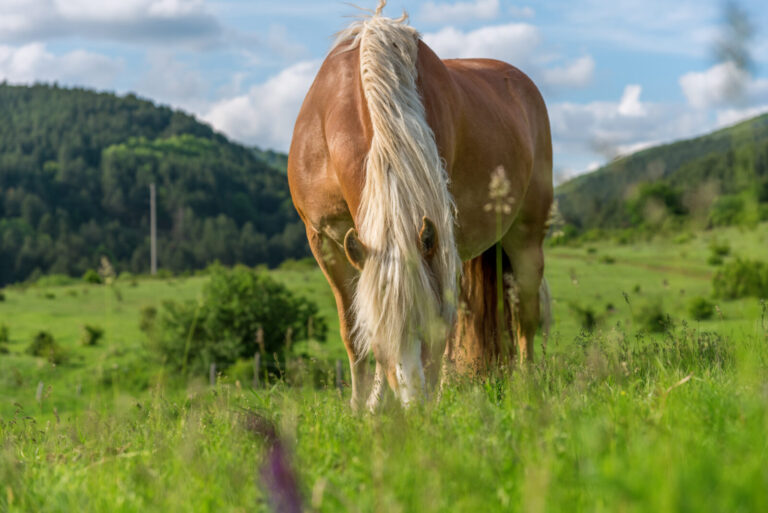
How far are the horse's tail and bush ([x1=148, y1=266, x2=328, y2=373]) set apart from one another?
47348 mm

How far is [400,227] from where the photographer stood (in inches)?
140

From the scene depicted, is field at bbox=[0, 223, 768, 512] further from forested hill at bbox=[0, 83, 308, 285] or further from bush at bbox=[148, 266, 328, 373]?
forested hill at bbox=[0, 83, 308, 285]

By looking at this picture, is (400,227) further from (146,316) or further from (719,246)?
(146,316)

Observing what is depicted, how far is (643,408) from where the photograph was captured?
2.78 meters

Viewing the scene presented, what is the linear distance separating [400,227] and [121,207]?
6896 inches

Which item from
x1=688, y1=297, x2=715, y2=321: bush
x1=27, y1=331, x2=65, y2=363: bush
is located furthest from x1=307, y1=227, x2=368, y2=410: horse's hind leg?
x1=27, y1=331, x2=65, y2=363: bush

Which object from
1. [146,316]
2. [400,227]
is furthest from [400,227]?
[146,316]

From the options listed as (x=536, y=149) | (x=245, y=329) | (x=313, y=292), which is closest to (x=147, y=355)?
(x=245, y=329)

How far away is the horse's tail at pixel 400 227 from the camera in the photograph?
11.3 ft

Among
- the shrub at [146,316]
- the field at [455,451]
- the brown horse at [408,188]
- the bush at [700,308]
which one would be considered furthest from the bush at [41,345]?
the field at [455,451]

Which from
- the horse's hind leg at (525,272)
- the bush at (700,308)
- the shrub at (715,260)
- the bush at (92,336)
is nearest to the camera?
the bush at (700,308)

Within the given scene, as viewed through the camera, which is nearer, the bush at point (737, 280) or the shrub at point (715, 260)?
the bush at point (737, 280)

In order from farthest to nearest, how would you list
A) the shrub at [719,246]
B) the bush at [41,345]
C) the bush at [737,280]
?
the bush at [737,280], the bush at [41,345], the shrub at [719,246]

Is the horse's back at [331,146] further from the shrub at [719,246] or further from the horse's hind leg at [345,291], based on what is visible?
the shrub at [719,246]
